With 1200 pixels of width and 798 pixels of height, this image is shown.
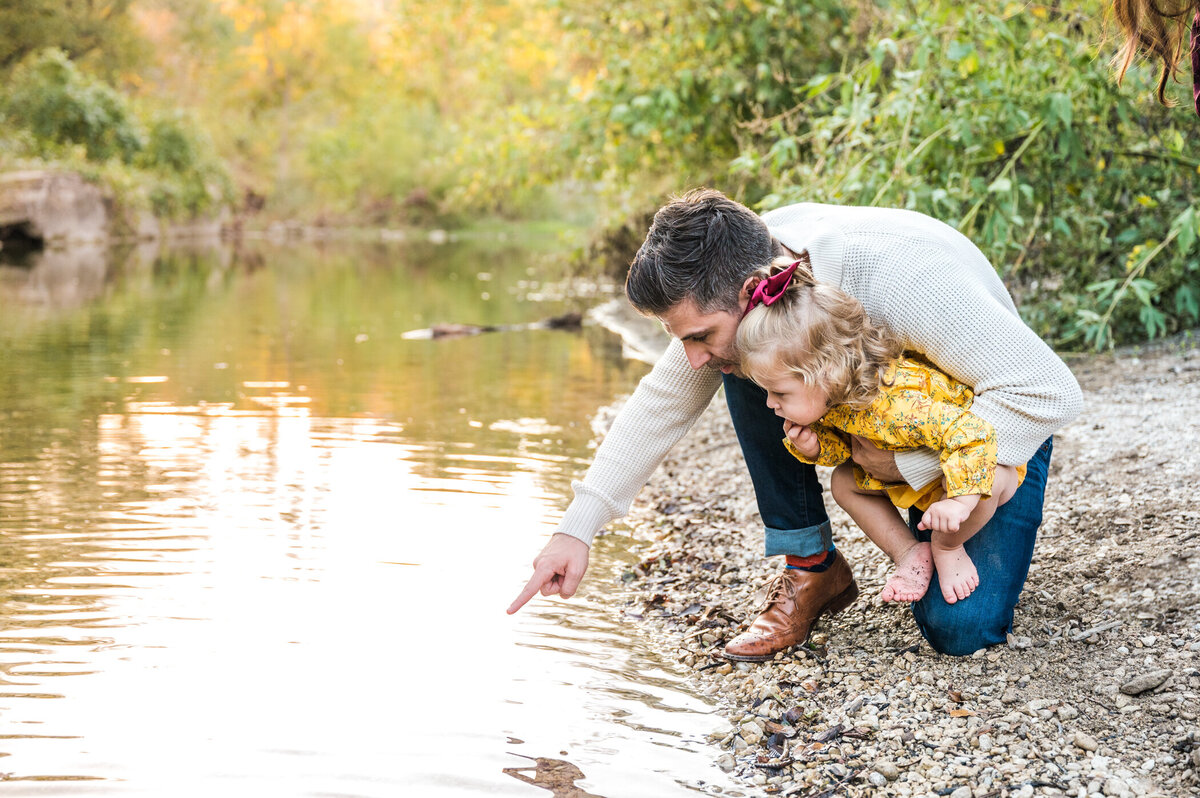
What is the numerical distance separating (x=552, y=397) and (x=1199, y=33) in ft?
15.5

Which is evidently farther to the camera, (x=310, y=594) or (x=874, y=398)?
(x=310, y=594)

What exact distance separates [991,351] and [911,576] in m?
0.53

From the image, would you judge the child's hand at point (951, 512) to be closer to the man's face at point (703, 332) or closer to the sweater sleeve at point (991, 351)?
the sweater sleeve at point (991, 351)

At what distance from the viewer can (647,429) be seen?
276 centimetres

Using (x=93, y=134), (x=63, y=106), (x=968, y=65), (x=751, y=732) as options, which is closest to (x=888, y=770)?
(x=751, y=732)

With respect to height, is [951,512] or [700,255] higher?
[700,255]

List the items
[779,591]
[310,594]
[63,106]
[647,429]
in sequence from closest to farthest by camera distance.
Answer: [647,429], [779,591], [310,594], [63,106]

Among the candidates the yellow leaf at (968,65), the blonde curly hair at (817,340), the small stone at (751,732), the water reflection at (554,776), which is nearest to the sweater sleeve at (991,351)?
the blonde curly hair at (817,340)

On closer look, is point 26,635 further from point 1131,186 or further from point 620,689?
point 1131,186

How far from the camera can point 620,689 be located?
107 inches

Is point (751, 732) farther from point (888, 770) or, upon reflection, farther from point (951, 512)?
point (951, 512)

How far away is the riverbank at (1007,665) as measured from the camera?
221 cm

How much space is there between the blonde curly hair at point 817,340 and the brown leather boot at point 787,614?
0.67 metres

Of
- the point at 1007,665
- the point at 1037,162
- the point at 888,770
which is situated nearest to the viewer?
the point at 888,770
